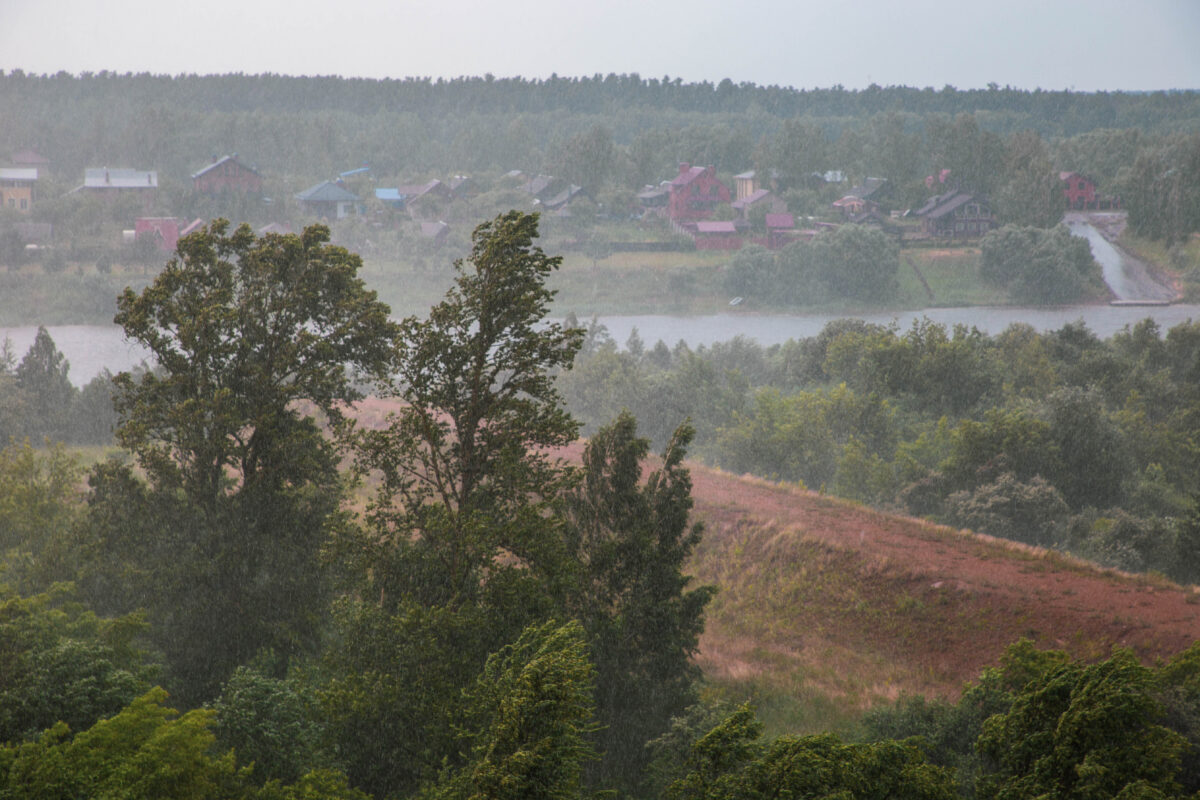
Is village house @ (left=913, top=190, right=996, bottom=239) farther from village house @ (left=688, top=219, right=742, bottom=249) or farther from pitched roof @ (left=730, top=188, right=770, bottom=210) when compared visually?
village house @ (left=688, top=219, right=742, bottom=249)

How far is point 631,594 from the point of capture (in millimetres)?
17141

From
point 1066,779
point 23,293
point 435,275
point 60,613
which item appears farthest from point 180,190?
point 1066,779

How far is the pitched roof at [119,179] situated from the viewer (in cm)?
10369

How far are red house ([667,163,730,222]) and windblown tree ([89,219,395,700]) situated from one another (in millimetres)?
94930

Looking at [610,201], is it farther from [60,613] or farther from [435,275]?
[60,613]

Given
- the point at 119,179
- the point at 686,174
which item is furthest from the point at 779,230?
the point at 119,179

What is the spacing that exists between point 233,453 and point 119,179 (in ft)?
343

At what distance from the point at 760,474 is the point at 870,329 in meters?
15.9

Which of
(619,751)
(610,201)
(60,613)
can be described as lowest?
(619,751)

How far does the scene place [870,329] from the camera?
61.0 m

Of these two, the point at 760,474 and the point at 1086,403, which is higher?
the point at 1086,403

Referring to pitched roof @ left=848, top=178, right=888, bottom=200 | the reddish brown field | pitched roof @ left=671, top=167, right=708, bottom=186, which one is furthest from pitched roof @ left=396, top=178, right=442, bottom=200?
the reddish brown field

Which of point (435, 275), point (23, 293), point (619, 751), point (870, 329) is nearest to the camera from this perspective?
point (619, 751)

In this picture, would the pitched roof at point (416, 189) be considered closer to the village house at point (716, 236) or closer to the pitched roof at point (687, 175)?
the pitched roof at point (687, 175)
